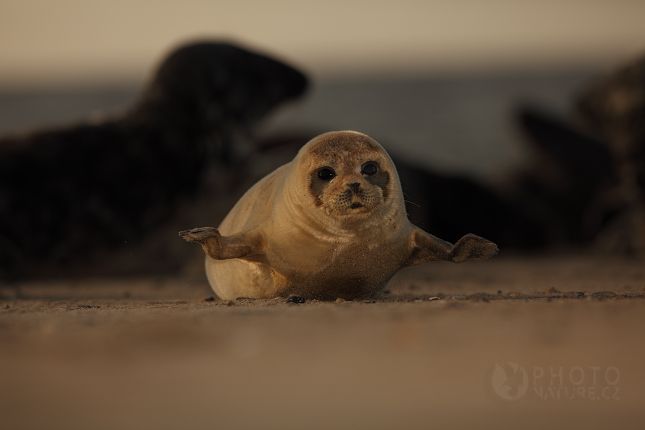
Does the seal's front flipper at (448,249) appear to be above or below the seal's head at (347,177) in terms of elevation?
below

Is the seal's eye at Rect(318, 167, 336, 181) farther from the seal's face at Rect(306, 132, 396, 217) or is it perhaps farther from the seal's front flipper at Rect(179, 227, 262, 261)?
the seal's front flipper at Rect(179, 227, 262, 261)

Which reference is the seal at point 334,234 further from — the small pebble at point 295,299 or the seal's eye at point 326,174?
the small pebble at point 295,299

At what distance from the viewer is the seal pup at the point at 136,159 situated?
7449 mm

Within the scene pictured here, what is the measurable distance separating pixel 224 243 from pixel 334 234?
0.57 metres

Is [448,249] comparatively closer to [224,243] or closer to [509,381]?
[224,243]

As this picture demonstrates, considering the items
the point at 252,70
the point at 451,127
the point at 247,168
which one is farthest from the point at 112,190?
the point at 451,127

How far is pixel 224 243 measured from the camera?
410 centimetres

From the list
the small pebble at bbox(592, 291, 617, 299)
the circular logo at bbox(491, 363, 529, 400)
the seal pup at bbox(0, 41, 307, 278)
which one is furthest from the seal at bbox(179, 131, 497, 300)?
the seal pup at bbox(0, 41, 307, 278)

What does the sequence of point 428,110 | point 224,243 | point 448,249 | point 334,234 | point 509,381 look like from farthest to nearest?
point 428,110
point 448,249
point 224,243
point 334,234
point 509,381

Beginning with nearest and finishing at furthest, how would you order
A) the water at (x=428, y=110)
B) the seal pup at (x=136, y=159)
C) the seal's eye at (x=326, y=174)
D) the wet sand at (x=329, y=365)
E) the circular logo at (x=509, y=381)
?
1. the wet sand at (x=329, y=365)
2. the circular logo at (x=509, y=381)
3. the seal's eye at (x=326, y=174)
4. the seal pup at (x=136, y=159)
5. the water at (x=428, y=110)

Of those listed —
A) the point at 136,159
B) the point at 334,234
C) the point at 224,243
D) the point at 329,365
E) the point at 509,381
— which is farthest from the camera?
the point at 136,159

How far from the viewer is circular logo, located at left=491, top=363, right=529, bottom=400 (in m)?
2.39

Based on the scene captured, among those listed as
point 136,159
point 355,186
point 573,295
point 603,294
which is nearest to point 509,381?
point 355,186

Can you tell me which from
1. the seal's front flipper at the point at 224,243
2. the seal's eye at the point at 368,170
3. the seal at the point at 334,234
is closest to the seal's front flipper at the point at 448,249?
the seal at the point at 334,234
